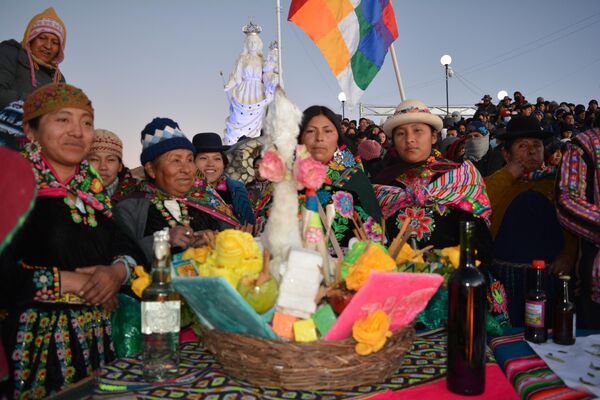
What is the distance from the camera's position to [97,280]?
1.98 meters

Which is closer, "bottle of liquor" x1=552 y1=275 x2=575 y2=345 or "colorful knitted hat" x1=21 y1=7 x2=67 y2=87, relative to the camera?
"bottle of liquor" x1=552 y1=275 x2=575 y2=345

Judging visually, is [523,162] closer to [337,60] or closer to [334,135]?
[334,135]

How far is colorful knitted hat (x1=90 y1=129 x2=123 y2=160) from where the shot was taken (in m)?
3.31

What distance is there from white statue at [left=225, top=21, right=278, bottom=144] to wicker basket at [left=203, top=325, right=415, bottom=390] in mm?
17315

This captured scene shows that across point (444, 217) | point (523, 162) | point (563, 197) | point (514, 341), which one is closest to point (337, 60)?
point (523, 162)

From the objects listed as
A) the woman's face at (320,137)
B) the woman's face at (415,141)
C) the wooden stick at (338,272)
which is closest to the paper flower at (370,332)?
the wooden stick at (338,272)

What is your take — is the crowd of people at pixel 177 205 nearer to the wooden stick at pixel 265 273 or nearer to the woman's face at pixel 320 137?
the woman's face at pixel 320 137

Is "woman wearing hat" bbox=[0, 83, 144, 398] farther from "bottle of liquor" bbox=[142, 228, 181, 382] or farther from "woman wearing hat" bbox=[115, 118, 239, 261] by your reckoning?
"bottle of liquor" bbox=[142, 228, 181, 382]

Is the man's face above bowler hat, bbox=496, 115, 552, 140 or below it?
below

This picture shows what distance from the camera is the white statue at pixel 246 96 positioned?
18406 mm

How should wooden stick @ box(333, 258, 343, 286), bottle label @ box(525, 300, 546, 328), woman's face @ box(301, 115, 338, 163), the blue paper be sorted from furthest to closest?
woman's face @ box(301, 115, 338, 163) → bottle label @ box(525, 300, 546, 328) → wooden stick @ box(333, 258, 343, 286) → the blue paper

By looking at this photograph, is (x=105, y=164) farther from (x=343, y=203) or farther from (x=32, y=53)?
(x=343, y=203)

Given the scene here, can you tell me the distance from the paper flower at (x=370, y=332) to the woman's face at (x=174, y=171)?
1.84 metres

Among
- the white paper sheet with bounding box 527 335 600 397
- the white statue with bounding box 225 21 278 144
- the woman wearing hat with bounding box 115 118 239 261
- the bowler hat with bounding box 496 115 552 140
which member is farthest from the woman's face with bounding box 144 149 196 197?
the white statue with bounding box 225 21 278 144
